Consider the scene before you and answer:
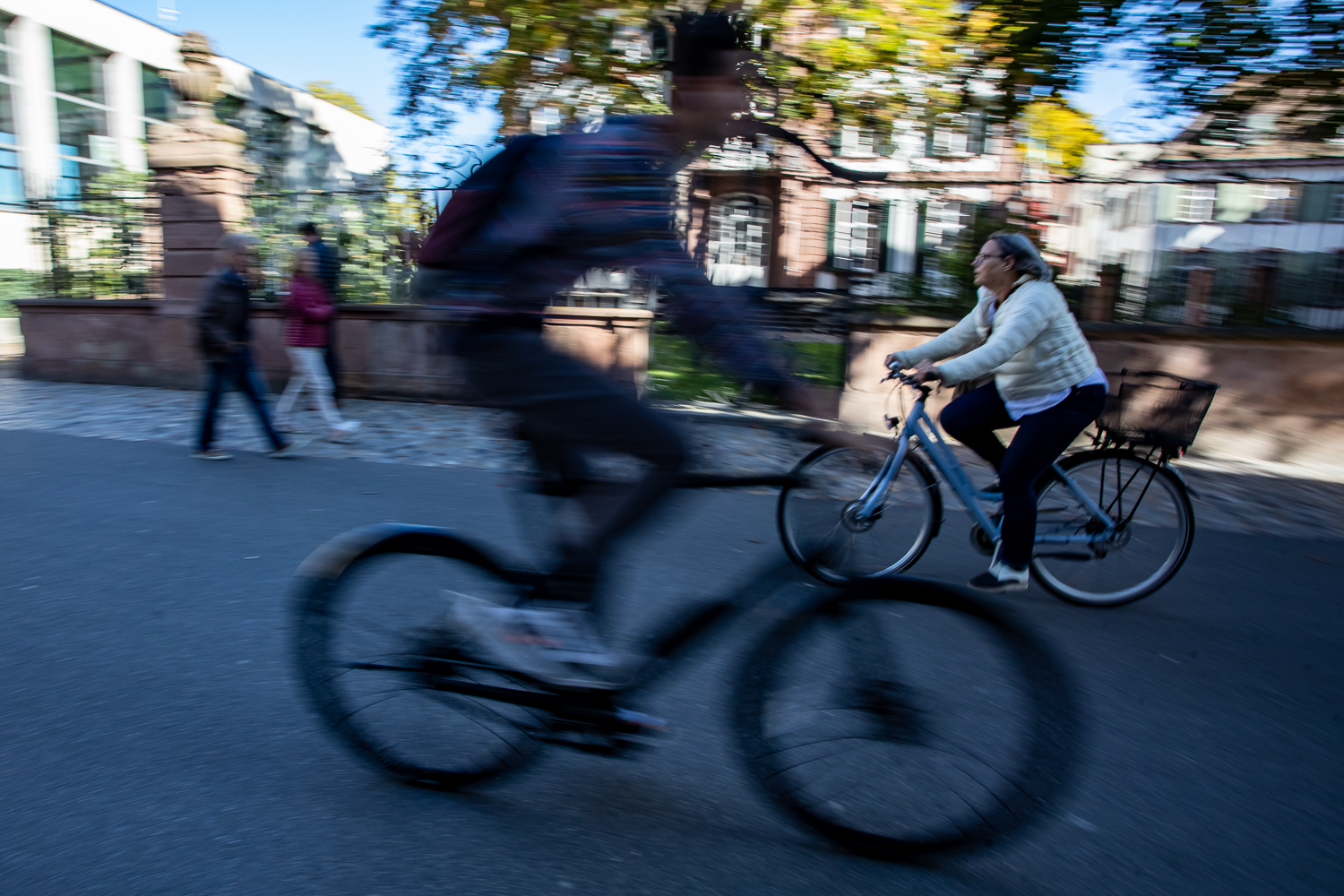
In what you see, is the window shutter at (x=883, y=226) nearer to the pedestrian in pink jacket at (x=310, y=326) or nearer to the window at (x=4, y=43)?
the pedestrian in pink jacket at (x=310, y=326)

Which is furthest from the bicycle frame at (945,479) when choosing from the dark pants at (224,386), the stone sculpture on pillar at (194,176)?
the stone sculpture on pillar at (194,176)

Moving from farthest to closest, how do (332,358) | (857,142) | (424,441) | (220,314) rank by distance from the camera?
(857,142)
(332,358)
(424,441)
(220,314)

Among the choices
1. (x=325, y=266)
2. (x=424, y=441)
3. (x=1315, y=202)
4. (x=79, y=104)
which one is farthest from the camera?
(x=79, y=104)

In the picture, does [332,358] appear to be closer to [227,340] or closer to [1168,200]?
[227,340]

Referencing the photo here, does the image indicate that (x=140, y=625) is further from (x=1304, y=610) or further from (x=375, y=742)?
(x=1304, y=610)

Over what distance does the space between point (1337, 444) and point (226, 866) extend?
9258 millimetres

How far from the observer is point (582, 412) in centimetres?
232

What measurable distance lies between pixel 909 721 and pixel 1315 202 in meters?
8.97

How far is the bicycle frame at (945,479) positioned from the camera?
13.2 ft

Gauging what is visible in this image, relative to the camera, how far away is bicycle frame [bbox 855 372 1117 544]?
159 inches

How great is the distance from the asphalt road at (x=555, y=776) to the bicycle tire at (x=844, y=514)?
556 mm

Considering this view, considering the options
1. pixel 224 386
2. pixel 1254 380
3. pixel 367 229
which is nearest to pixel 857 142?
pixel 1254 380

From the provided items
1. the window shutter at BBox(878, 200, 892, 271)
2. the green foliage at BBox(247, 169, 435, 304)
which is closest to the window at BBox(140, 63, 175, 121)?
the green foliage at BBox(247, 169, 435, 304)

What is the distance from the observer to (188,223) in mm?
11266
